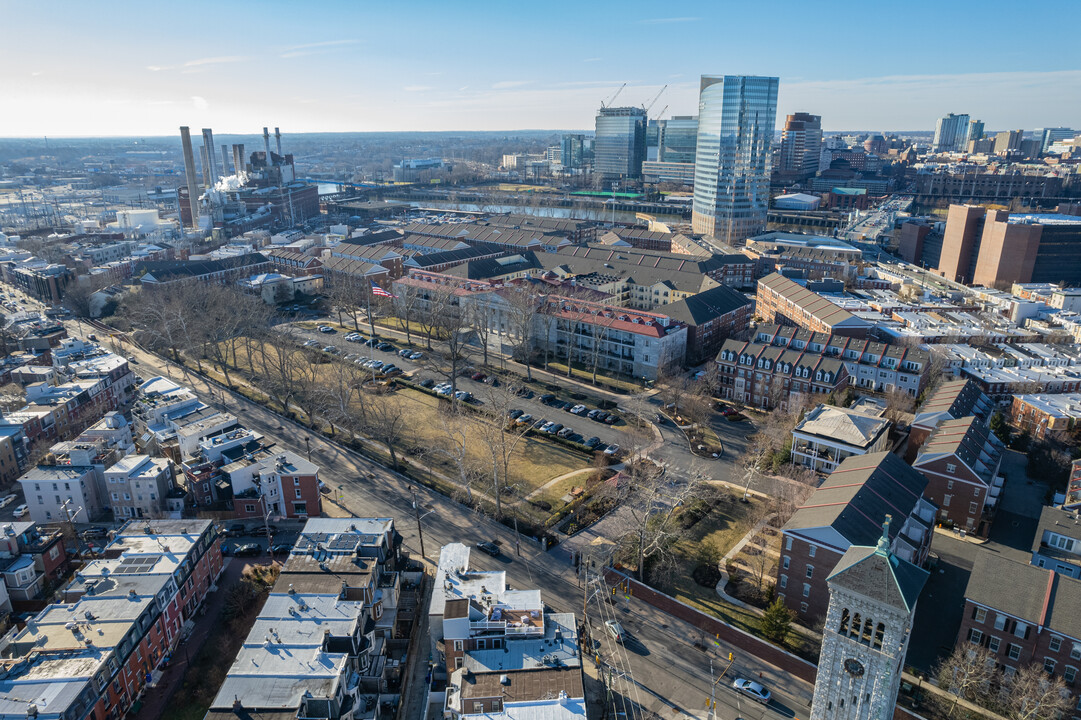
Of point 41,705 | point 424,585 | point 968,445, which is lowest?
point 424,585

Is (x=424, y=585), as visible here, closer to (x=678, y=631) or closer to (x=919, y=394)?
(x=678, y=631)

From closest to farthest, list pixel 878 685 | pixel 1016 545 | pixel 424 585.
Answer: pixel 878 685, pixel 424 585, pixel 1016 545

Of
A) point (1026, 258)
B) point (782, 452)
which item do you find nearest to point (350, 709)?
point (782, 452)

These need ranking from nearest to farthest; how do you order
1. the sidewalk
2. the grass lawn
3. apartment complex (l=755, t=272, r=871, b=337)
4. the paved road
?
the paved road
the sidewalk
the grass lawn
apartment complex (l=755, t=272, r=871, b=337)

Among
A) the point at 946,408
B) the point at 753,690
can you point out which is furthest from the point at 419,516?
the point at 946,408

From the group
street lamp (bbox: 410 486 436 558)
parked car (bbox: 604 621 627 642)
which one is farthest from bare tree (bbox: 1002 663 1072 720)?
street lamp (bbox: 410 486 436 558)

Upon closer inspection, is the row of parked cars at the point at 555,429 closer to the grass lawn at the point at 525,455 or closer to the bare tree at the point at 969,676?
the grass lawn at the point at 525,455

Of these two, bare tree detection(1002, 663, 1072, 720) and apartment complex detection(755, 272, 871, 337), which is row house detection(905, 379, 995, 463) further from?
bare tree detection(1002, 663, 1072, 720)
